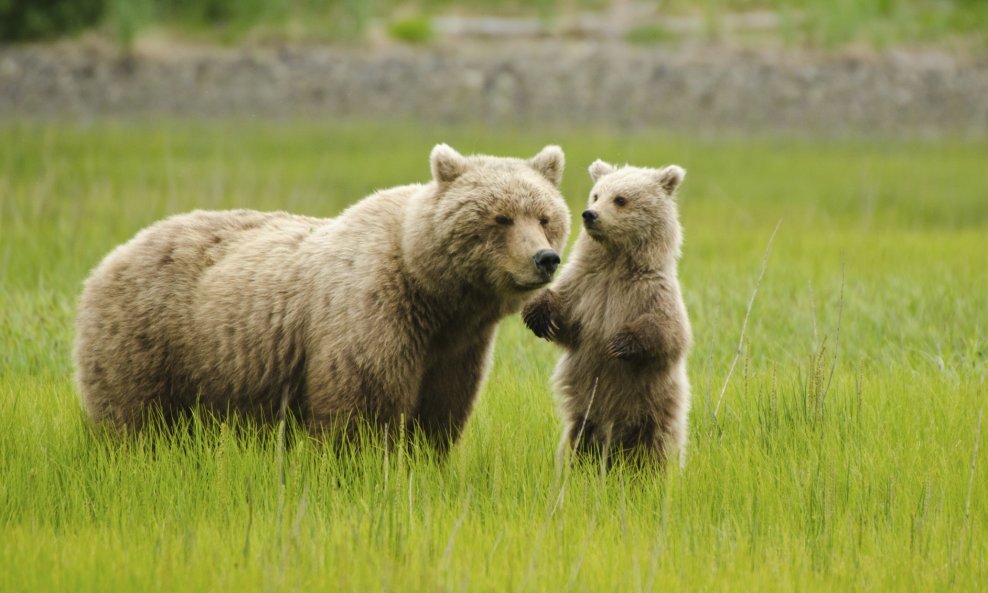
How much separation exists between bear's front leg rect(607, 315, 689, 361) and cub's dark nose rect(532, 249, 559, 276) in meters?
0.52

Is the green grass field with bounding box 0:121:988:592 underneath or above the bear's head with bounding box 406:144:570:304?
underneath

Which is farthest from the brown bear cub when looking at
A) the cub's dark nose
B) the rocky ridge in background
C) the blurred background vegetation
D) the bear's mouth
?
the blurred background vegetation

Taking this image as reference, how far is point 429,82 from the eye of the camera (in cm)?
2438

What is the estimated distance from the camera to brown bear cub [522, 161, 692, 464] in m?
5.50

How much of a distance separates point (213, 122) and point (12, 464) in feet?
58.4

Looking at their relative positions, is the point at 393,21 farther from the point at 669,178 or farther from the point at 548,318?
the point at 548,318

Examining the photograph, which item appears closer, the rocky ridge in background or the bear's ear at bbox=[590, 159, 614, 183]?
the bear's ear at bbox=[590, 159, 614, 183]

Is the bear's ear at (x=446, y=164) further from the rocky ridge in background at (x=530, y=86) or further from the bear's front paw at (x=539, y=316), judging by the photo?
the rocky ridge in background at (x=530, y=86)

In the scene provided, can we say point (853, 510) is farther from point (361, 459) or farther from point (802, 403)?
point (361, 459)

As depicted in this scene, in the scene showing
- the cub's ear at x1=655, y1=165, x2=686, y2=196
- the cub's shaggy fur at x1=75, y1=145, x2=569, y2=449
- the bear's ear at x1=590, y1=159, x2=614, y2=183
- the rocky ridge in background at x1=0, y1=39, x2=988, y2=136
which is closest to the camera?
the cub's shaggy fur at x1=75, y1=145, x2=569, y2=449

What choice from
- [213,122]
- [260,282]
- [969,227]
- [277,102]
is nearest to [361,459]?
[260,282]

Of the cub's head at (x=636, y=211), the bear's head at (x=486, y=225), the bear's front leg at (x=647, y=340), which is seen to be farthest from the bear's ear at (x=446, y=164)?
the bear's front leg at (x=647, y=340)

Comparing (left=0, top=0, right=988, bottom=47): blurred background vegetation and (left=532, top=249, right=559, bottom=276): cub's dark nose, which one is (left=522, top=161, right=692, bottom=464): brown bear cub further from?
(left=0, top=0, right=988, bottom=47): blurred background vegetation

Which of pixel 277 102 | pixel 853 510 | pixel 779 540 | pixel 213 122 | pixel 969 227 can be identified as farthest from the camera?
pixel 277 102
